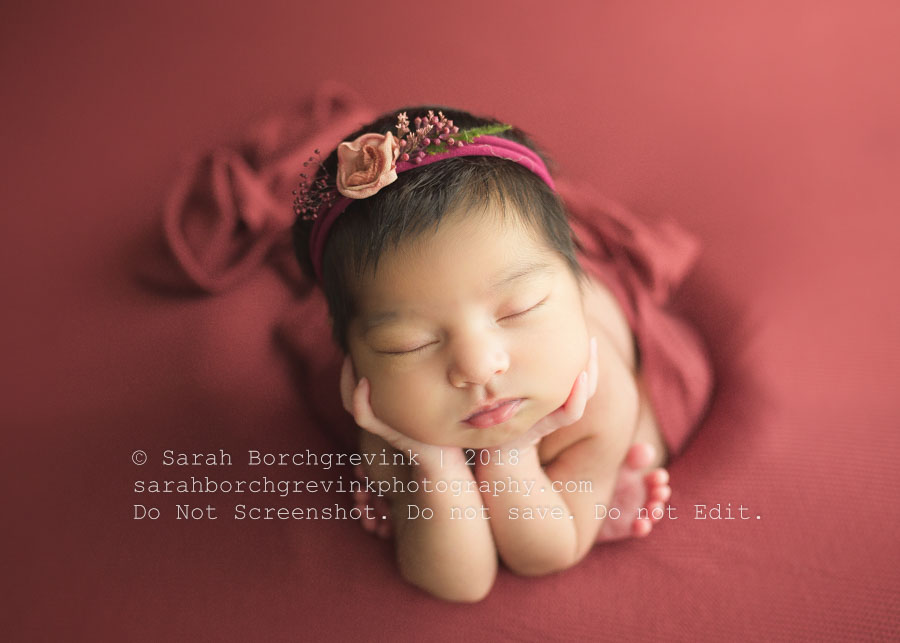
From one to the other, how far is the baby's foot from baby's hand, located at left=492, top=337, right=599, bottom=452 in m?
0.14

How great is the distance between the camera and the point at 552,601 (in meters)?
0.92

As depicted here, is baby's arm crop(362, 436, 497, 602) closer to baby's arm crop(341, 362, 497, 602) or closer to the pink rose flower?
baby's arm crop(341, 362, 497, 602)

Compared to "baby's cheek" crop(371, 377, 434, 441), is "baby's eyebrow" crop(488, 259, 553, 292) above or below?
above

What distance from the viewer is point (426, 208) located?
764 mm

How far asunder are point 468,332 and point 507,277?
0.07m

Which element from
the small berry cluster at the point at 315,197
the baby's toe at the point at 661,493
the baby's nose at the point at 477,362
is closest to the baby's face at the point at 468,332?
the baby's nose at the point at 477,362

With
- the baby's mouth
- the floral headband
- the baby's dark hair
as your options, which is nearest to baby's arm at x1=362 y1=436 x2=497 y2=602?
the baby's mouth

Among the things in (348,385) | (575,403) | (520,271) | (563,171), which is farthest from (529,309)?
(563,171)

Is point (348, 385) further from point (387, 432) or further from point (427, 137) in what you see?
point (427, 137)

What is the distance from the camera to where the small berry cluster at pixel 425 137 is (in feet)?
2.60

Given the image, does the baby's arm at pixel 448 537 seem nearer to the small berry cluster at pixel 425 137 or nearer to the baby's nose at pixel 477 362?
the baby's nose at pixel 477 362

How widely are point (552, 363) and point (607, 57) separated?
80 centimetres

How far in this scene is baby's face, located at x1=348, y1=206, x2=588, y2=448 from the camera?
0.76 m

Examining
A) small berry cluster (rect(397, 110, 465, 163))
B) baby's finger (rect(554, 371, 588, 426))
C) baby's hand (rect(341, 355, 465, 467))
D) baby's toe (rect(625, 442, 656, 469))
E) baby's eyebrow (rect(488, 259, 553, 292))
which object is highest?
small berry cluster (rect(397, 110, 465, 163))
